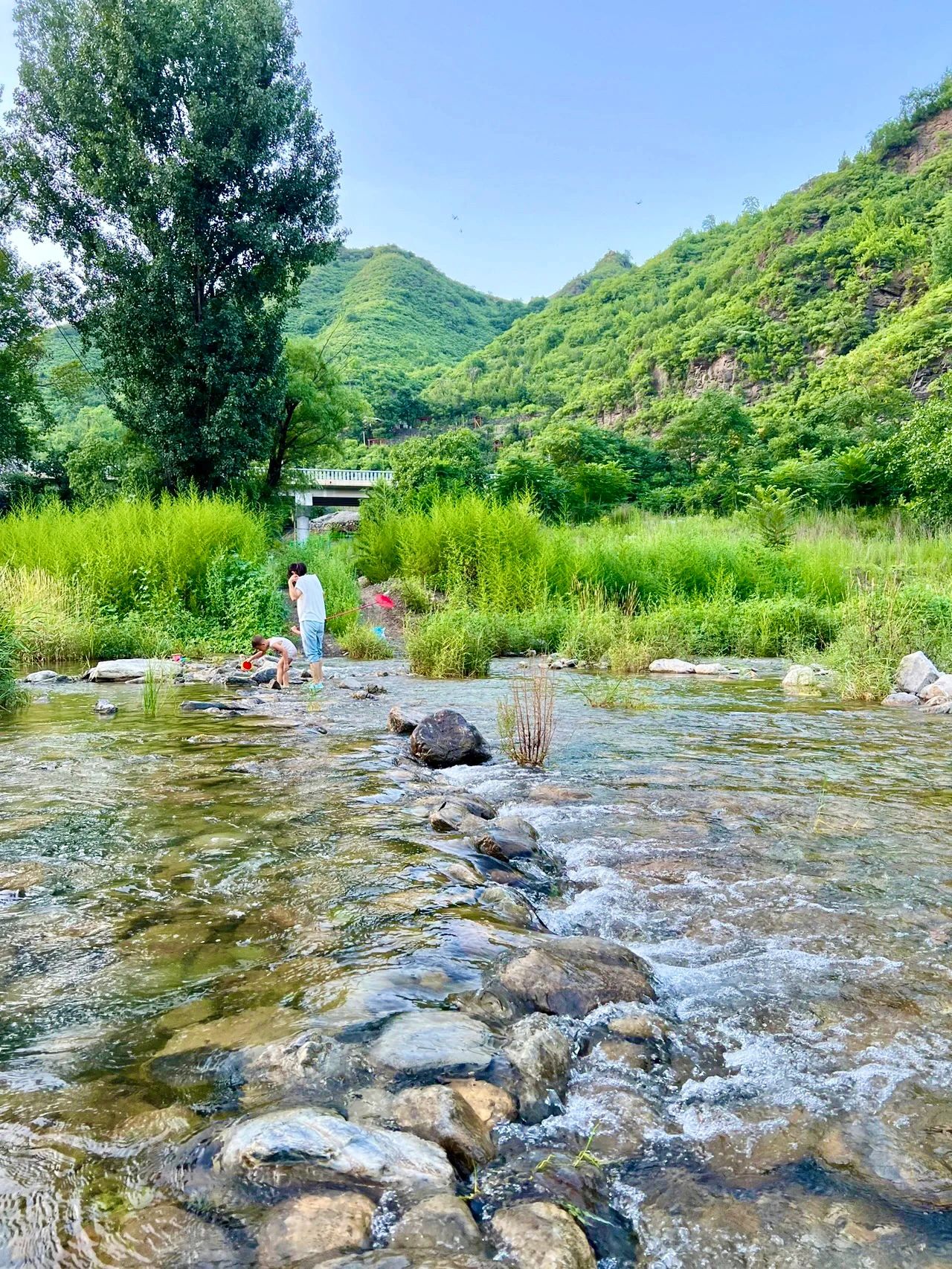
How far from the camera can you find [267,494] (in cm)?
2564

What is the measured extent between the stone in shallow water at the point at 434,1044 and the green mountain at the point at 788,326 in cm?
3725

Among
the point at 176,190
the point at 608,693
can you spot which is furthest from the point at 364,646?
the point at 176,190

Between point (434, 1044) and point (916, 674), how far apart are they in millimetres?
7862

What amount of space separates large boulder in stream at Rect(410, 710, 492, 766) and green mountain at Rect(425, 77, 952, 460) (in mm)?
34004

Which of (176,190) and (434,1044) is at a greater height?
(176,190)

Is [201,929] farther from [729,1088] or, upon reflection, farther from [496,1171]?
[729,1088]

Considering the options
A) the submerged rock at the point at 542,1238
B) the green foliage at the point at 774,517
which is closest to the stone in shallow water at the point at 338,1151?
the submerged rock at the point at 542,1238

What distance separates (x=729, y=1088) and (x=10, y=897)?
2.46m

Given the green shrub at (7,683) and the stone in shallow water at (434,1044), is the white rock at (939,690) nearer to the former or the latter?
the stone in shallow water at (434,1044)

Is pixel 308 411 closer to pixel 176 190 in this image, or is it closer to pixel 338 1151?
pixel 176 190

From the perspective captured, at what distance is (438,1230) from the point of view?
1.44 m

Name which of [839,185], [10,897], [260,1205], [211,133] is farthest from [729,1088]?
[839,185]

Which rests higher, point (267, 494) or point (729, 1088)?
point (267, 494)

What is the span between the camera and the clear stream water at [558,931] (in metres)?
1.58
